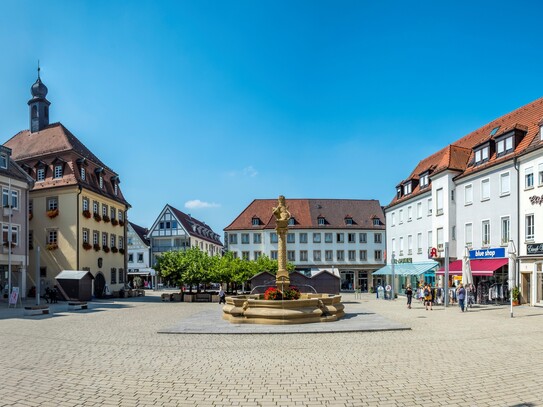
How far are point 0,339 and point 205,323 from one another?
792 cm

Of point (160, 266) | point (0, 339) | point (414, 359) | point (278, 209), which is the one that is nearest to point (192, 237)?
point (160, 266)

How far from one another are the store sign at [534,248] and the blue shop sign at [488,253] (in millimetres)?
2490

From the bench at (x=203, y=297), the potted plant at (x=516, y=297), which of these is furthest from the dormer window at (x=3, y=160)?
the potted plant at (x=516, y=297)

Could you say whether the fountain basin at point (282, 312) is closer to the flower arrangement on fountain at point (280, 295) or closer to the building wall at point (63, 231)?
the flower arrangement on fountain at point (280, 295)

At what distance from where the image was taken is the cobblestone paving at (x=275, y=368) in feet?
29.1

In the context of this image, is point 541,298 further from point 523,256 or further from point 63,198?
point 63,198

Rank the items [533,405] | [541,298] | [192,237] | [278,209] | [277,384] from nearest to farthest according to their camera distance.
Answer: [533,405] → [277,384] → [278,209] → [541,298] → [192,237]

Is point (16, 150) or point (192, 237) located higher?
point (16, 150)

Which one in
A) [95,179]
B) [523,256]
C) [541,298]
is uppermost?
[95,179]

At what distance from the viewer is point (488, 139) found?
3597 cm

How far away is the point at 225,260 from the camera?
41719 millimetres

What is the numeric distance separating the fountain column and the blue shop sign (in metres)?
16.4

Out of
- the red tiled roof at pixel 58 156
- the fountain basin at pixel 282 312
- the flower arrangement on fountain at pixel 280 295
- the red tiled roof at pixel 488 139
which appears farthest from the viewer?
the red tiled roof at pixel 58 156

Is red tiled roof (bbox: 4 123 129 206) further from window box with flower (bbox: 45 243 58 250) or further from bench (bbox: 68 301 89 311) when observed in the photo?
bench (bbox: 68 301 89 311)
